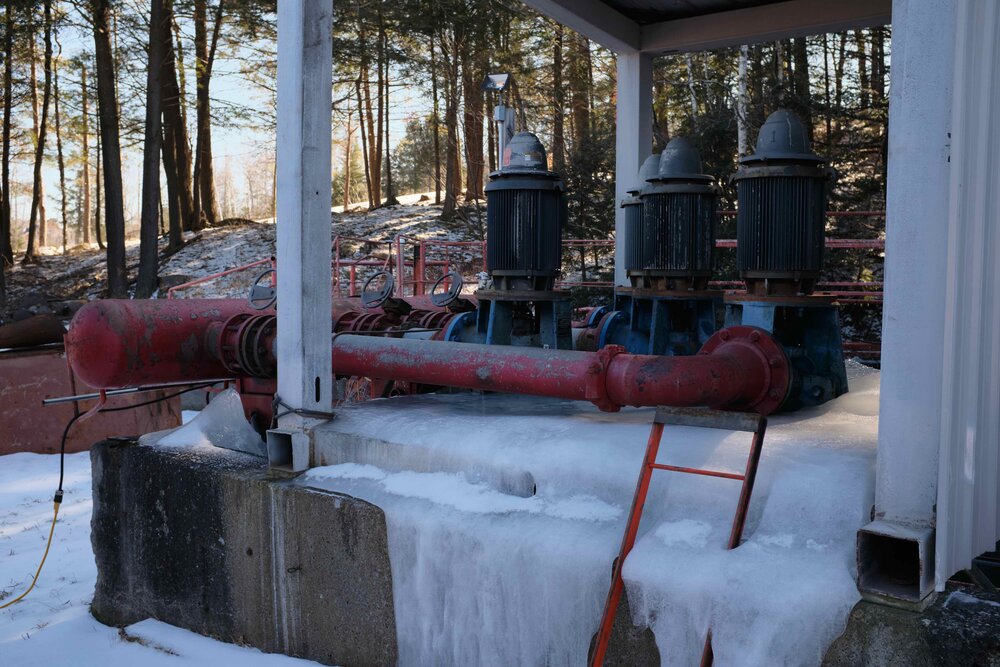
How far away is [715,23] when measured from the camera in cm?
753

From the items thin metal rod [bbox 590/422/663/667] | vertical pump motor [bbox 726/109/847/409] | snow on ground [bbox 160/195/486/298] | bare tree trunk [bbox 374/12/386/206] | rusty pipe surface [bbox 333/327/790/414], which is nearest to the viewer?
thin metal rod [bbox 590/422/663/667]

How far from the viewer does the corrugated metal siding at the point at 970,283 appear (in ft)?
9.55

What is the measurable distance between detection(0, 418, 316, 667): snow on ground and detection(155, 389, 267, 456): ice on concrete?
3.72 ft

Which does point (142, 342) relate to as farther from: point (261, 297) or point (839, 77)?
point (839, 77)

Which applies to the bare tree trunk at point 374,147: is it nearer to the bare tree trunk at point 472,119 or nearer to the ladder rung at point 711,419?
the bare tree trunk at point 472,119

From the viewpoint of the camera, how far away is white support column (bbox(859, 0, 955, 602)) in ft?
9.79

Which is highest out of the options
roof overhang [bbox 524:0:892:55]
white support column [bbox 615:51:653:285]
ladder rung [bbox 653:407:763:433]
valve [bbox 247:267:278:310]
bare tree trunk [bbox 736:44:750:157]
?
bare tree trunk [bbox 736:44:750:157]

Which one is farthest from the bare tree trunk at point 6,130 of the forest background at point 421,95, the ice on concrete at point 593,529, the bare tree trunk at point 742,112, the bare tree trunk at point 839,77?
the ice on concrete at point 593,529

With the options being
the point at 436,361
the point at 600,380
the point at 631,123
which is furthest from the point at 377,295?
the point at 631,123

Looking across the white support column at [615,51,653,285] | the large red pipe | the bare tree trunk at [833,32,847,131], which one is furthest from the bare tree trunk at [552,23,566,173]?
the large red pipe

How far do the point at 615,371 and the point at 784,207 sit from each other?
60.5 inches

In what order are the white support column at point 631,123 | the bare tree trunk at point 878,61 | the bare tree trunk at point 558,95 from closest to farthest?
1. the white support column at point 631,123
2. the bare tree trunk at point 878,61
3. the bare tree trunk at point 558,95

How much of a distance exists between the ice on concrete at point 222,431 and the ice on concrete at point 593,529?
3.29 ft

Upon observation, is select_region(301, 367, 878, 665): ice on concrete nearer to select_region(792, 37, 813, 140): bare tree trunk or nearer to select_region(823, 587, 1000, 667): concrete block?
select_region(823, 587, 1000, 667): concrete block
